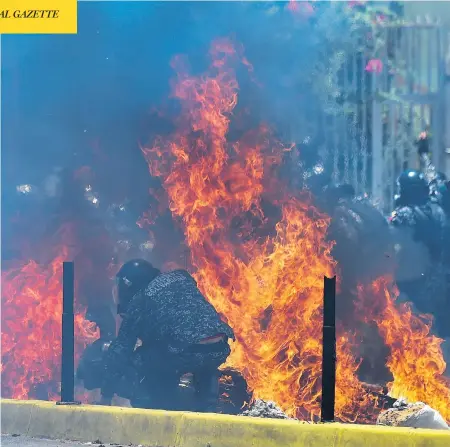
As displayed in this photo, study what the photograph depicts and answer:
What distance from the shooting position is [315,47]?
1415 cm

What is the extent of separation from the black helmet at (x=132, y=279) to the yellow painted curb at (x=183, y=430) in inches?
93.7

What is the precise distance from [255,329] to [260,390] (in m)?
0.88

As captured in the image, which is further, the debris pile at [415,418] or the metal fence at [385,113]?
the metal fence at [385,113]

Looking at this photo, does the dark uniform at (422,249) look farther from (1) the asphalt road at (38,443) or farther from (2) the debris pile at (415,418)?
(1) the asphalt road at (38,443)

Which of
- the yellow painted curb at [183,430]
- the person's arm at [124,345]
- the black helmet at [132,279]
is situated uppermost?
the black helmet at [132,279]

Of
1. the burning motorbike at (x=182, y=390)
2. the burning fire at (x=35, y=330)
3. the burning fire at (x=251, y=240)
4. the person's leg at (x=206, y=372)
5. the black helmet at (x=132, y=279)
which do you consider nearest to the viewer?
the person's leg at (x=206, y=372)

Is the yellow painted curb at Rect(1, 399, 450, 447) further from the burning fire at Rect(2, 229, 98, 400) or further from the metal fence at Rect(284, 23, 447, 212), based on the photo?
the metal fence at Rect(284, 23, 447, 212)

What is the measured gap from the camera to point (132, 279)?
45.1ft

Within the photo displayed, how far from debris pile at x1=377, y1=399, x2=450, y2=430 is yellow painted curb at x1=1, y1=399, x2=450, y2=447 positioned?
1510 mm

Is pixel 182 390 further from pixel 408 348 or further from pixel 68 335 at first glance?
pixel 408 348

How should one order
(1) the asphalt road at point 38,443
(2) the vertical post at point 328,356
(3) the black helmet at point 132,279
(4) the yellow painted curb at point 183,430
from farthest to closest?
1. (3) the black helmet at point 132,279
2. (1) the asphalt road at point 38,443
3. (2) the vertical post at point 328,356
4. (4) the yellow painted curb at point 183,430

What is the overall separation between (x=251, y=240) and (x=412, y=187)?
2258 millimetres

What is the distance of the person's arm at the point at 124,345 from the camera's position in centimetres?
1302

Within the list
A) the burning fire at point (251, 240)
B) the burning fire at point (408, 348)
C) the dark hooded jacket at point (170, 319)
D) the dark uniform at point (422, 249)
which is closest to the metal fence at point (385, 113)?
the dark uniform at point (422, 249)
